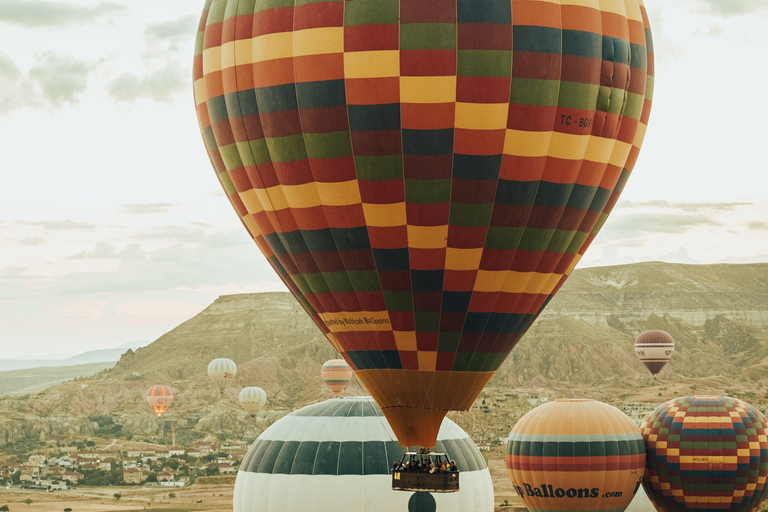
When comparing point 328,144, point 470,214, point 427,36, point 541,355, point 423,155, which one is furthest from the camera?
point 541,355

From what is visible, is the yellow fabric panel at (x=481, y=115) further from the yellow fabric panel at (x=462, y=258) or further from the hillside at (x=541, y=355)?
the hillside at (x=541, y=355)

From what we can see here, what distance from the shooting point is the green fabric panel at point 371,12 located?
16438 millimetres

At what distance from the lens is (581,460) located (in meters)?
30.8

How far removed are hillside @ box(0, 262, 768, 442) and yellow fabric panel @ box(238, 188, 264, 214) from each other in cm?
8068

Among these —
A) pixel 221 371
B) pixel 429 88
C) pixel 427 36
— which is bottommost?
pixel 221 371

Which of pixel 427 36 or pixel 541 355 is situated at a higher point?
pixel 541 355

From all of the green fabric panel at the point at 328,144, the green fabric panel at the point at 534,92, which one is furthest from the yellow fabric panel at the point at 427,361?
the green fabric panel at the point at 534,92

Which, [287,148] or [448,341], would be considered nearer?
[287,148]

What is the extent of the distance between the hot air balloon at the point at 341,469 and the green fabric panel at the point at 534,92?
12335 mm

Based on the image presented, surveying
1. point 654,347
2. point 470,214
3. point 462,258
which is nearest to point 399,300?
point 462,258

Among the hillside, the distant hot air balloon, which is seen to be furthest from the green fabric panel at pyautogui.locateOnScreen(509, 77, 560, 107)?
the hillside

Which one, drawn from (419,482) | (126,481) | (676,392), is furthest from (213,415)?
(419,482)

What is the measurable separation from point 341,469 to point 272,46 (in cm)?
1272

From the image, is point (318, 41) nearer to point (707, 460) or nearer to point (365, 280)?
point (365, 280)
